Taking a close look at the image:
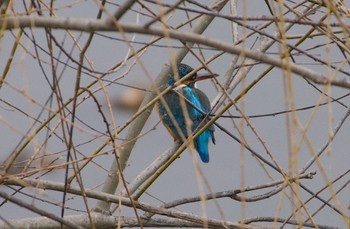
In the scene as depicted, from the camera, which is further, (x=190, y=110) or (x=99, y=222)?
(x=190, y=110)

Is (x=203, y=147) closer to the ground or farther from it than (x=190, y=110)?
closer to the ground

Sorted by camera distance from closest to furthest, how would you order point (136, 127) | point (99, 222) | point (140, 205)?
point (140, 205) → point (99, 222) → point (136, 127)

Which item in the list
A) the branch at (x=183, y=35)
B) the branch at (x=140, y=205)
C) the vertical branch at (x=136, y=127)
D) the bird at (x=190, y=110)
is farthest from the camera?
the bird at (x=190, y=110)

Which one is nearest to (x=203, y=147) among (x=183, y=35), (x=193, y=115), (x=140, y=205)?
(x=193, y=115)

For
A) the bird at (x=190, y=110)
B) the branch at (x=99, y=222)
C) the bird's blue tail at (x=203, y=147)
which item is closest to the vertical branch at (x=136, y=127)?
the branch at (x=99, y=222)

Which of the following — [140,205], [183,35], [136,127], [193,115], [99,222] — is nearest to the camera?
[183,35]

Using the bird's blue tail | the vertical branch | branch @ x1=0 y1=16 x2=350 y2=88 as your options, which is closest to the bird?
the bird's blue tail

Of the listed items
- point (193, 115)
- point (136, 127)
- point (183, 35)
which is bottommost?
point (183, 35)

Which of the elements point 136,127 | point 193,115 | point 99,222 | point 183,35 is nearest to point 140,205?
point 99,222

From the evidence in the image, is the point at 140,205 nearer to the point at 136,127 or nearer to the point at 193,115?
the point at 136,127

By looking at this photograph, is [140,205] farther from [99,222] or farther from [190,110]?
[190,110]

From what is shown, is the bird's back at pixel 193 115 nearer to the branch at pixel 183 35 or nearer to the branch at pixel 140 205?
the branch at pixel 140 205

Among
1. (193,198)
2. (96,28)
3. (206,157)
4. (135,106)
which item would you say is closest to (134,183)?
(193,198)

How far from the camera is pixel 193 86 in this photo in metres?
4.65
